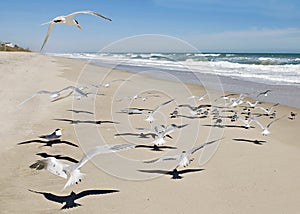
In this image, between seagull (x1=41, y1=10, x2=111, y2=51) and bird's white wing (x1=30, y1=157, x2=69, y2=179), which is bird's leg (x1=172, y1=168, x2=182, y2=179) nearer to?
bird's white wing (x1=30, y1=157, x2=69, y2=179)

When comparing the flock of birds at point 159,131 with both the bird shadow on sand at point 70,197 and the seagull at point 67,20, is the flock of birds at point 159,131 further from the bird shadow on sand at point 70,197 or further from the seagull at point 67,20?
the seagull at point 67,20

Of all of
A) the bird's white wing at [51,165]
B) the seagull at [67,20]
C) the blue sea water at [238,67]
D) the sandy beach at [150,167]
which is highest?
the seagull at [67,20]

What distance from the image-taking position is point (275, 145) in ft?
24.6

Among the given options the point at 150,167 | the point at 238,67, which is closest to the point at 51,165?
the point at 150,167

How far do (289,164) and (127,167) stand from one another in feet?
9.92

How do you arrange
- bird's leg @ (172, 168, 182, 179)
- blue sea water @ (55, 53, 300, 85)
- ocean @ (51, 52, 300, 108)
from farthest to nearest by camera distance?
blue sea water @ (55, 53, 300, 85) < ocean @ (51, 52, 300, 108) < bird's leg @ (172, 168, 182, 179)

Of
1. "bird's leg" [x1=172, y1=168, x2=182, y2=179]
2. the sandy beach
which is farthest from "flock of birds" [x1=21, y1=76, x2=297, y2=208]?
the sandy beach

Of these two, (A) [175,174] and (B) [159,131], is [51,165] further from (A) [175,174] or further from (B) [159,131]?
(B) [159,131]

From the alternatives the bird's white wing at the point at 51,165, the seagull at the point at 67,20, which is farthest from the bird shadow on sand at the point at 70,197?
the seagull at the point at 67,20

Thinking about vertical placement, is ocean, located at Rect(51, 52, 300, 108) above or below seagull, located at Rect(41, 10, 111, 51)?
below

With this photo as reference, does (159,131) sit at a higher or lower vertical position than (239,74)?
higher

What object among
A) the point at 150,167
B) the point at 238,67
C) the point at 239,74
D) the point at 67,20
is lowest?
the point at 238,67

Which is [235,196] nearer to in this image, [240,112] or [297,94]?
[240,112]

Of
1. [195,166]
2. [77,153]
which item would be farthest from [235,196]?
[77,153]
